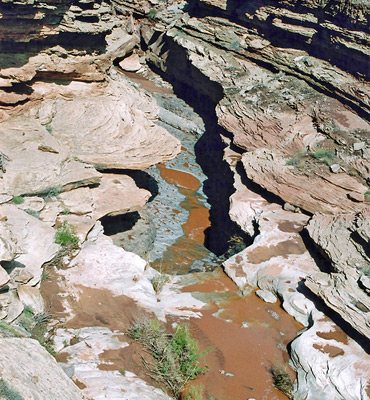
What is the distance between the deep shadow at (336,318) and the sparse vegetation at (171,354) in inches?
100

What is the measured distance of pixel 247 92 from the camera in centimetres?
1716

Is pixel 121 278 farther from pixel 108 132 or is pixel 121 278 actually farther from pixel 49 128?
pixel 49 128

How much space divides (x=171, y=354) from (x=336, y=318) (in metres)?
3.14

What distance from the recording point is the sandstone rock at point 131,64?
2102 cm

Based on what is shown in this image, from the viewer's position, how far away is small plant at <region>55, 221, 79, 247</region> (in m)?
9.12

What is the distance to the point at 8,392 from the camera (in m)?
4.59

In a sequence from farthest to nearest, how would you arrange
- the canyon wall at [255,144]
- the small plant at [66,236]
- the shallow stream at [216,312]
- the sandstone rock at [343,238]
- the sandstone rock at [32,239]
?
the sandstone rock at [343,238] < the small plant at [66,236] < the canyon wall at [255,144] < the sandstone rock at [32,239] < the shallow stream at [216,312]

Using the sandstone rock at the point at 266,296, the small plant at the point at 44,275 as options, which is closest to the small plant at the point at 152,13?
the sandstone rock at the point at 266,296

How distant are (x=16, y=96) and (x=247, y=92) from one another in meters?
8.12

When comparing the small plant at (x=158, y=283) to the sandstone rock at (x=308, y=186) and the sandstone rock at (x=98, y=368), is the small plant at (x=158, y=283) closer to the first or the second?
the sandstone rock at (x=98, y=368)

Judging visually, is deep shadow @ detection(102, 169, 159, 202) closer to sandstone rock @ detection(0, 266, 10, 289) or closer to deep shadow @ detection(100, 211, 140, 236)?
deep shadow @ detection(100, 211, 140, 236)

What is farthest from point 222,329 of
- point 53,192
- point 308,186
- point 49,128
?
point 49,128

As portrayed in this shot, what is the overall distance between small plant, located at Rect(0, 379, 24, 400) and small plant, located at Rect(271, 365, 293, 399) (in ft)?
13.2

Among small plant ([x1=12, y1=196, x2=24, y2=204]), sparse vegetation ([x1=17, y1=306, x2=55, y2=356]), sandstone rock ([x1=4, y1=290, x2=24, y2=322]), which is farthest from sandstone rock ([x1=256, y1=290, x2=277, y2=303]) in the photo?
small plant ([x1=12, y1=196, x2=24, y2=204])
